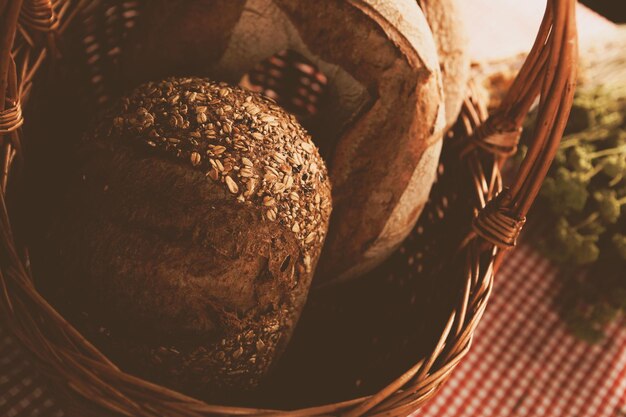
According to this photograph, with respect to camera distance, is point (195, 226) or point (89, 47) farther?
→ point (89, 47)

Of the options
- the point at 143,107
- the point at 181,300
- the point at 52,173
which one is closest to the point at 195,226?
the point at 181,300

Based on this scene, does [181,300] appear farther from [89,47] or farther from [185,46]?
[89,47]

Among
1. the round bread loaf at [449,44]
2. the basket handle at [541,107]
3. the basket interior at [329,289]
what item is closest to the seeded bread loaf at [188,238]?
the basket interior at [329,289]

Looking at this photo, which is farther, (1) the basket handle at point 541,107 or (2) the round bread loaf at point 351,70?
(2) the round bread loaf at point 351,70

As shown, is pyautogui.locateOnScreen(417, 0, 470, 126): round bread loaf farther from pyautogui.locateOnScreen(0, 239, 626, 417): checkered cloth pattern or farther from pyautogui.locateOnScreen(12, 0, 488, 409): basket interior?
pyautogui.locateOnScreen(0, 239, 626, 417): checkered cloth pattern

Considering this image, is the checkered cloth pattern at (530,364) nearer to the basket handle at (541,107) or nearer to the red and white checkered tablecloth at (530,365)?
the red and white checkered tablecloth at (530,365)

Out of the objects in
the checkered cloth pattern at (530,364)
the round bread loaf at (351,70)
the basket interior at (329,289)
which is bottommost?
the checkered cloth pattern at (530,364)

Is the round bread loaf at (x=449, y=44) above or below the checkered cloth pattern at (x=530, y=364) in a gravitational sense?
above
